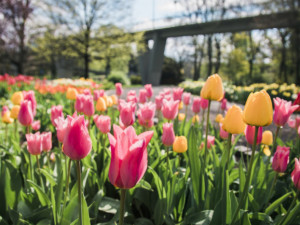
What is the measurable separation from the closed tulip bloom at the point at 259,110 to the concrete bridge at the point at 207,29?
56.8 ft

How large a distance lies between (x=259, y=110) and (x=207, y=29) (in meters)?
21.5

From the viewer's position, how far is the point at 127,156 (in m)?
0.69

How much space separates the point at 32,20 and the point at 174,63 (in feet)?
56.6

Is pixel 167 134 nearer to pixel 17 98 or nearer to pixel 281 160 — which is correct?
pixel 281 160

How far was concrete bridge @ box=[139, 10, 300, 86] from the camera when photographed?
15.7 m

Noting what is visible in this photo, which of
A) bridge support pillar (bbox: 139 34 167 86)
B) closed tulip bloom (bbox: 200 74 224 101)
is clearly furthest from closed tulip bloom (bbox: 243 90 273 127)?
bridge support pillar (bbox: 139 34 167 86)

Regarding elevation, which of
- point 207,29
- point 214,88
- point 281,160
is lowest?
point 281,160

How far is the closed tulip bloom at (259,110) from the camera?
0.92m

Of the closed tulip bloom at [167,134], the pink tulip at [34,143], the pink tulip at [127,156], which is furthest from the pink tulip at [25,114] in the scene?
the pink tulip at [127,156]

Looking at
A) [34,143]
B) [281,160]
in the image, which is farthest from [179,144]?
[34,143]

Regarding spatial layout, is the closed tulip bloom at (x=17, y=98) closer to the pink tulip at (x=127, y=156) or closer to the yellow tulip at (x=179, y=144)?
the yellow tulip at (x=179, y=144)

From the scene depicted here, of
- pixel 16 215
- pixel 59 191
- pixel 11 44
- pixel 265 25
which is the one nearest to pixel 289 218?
pixel 59 191

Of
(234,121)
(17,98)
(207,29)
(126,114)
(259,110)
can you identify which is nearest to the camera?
(259,110)

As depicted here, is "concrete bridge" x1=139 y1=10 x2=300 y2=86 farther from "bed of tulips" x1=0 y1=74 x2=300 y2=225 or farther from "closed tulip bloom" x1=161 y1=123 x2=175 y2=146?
"closed tulip bloom" x1=161 y1=123 x2=175 y2=146
